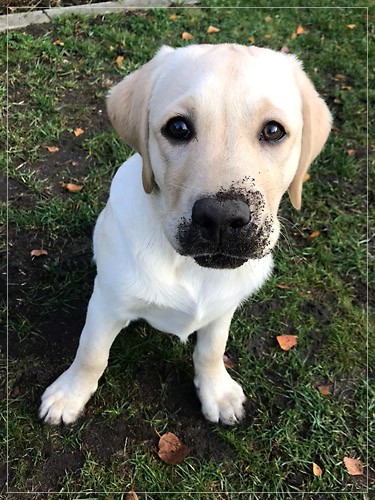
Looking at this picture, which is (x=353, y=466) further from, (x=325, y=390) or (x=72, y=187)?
(x=72, y=187)

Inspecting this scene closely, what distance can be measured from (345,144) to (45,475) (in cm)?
341

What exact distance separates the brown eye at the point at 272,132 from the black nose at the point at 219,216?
0.35 metres

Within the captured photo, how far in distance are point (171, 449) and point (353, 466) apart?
3.29 ft

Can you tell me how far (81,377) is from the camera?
121 inches

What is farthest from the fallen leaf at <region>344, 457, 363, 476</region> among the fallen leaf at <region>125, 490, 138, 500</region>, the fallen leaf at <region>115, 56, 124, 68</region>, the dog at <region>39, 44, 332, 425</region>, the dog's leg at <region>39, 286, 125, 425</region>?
the fallen leaf at <region>115, 56, 124, 68</region>

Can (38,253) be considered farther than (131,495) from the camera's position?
Yes

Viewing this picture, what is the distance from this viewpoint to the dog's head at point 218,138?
1.96 m

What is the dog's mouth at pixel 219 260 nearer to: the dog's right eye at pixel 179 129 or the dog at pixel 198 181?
the dog at pixel 198 181

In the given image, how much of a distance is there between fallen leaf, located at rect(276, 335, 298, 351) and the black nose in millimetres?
1777

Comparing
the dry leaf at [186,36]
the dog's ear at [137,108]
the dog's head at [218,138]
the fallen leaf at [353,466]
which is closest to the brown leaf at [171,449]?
the fallen leaf at [353,466]

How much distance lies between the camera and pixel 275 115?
211cm

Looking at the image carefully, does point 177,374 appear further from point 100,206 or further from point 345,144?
point 345,144

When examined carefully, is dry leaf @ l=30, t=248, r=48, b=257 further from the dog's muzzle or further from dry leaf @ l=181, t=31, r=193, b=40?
dry leaf @ l=181, t=31, r=193, b=40

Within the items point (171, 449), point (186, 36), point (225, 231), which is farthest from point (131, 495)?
point (186, 36)
